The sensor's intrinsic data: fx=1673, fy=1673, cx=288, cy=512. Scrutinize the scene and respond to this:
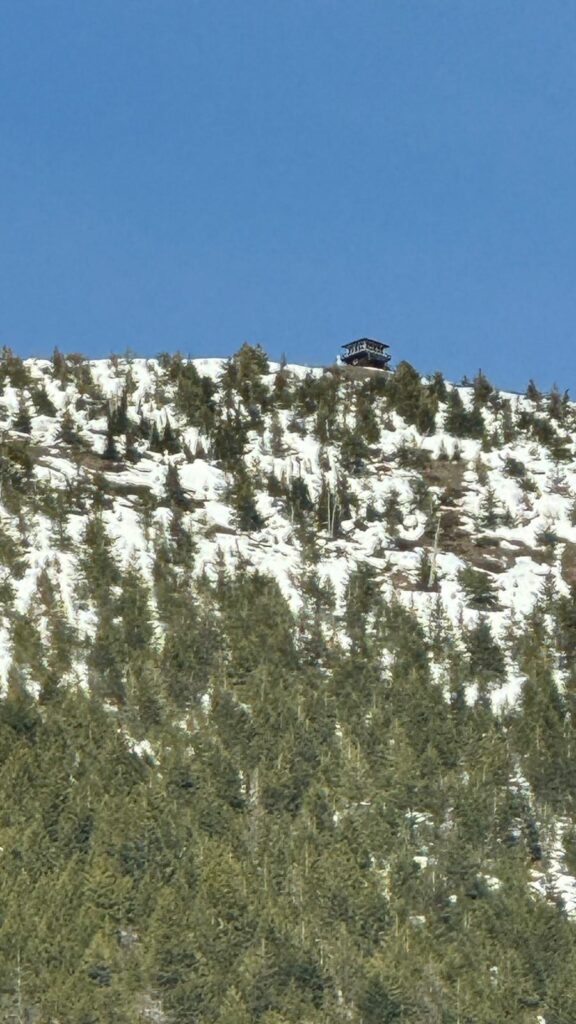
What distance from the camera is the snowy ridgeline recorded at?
55.2 meters

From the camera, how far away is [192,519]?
193 feet

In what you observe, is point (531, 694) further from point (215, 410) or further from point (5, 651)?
point (215, 410)

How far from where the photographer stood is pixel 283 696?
45.2 meters

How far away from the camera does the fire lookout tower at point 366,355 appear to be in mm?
78938

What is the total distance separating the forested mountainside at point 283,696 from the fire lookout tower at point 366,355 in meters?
6.33

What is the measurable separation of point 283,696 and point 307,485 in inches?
696

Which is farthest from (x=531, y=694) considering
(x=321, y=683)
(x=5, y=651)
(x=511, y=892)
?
(x=5, y=651)

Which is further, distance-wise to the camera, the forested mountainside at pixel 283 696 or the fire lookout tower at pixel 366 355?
the fire lookout tower at pixel 366 355

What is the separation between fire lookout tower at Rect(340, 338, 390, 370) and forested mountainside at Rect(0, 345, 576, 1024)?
633 cm

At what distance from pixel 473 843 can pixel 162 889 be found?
326 inches

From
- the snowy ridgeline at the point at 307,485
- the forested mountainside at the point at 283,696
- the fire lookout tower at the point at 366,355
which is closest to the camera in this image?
the forested mountainside at the point at 283,696

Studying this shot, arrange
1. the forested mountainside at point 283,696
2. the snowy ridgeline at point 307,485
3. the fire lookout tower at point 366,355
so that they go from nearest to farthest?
the forested mountainside at point 283,696 → the snowy ridgeline at point 307,485 → the fire lookout tower at point 366,355

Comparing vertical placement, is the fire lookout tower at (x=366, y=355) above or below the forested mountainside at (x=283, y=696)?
above

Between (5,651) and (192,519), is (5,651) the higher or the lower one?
the lower one
